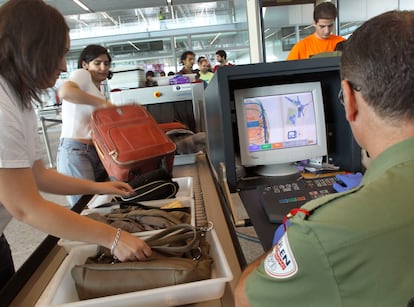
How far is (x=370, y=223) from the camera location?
0.41 m

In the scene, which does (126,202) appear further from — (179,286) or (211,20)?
(211,20)

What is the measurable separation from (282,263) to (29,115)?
730 millimetres

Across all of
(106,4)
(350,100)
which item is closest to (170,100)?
(350,100)

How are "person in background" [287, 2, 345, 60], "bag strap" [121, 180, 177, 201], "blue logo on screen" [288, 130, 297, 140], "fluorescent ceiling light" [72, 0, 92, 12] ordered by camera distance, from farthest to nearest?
"fluorescent ceiling light" [72, 0, 92, 12]
"person in background" [287, 2, 345, 60]
"blue logo on screen" [288, 130, 297, 140]
"bag strap" [121, 180, 177, 201]

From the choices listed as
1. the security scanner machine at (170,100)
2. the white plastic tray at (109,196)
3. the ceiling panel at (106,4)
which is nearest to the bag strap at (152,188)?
the white plastic tray at (109,196)

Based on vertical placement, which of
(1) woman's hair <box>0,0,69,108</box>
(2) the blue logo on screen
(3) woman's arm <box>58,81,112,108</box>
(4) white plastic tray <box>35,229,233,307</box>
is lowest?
(4) white plastic tray <box>35,229,233,307</box>

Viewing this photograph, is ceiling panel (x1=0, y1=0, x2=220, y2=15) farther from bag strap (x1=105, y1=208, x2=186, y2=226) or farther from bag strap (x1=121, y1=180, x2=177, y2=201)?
bag strap (x1=105, y1=208, x2=186, y2=226)

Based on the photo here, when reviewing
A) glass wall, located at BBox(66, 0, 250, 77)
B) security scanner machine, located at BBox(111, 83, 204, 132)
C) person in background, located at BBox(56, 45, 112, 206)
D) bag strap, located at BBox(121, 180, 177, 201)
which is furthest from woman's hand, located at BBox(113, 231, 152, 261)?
glass wall, located at BBox(66, 0, 250, 77)

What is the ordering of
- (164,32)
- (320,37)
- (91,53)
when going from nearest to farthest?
(91,53) → (320,37) → (164,32)

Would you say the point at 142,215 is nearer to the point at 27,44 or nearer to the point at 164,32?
the point at 27,44

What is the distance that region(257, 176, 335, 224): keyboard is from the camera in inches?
33.3

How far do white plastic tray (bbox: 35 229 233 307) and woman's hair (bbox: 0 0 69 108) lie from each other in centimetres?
43

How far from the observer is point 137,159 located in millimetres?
1307

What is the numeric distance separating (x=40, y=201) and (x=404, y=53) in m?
0.73
